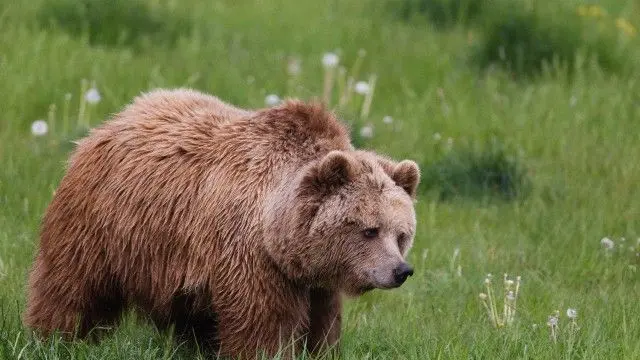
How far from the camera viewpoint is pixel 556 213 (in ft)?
24.7

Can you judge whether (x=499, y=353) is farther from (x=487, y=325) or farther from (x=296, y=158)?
(x=296, y=158)

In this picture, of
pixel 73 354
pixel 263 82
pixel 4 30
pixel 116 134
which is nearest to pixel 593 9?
pixel 263 82

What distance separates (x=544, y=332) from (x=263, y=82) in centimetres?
448

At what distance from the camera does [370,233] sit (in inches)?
192

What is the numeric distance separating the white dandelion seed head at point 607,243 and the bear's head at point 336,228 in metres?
2.19

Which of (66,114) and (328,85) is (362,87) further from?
(66,114)

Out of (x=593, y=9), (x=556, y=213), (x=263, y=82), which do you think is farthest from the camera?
(x=593, y=9)

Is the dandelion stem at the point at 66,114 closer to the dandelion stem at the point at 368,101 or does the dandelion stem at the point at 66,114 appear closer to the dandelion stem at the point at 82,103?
the dandelion stem at the point at 82,103

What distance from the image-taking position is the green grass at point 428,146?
17.7 ft

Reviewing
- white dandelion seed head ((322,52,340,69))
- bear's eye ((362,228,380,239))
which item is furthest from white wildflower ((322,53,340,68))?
bear's eye ((362,228,380,239))

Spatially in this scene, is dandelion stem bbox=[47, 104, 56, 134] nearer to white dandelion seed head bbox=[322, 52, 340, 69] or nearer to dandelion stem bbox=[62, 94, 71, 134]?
dandelion stem bbox=[62, 94, 71, 134]

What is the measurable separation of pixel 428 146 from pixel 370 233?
141 inches

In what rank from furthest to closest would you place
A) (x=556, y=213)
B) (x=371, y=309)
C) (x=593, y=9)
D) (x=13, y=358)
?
(x=593, y=9)
(x=556, y=213)
(x=371, y=309)
(x=13, y=358)

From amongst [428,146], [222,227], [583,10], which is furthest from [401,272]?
[583,10]
